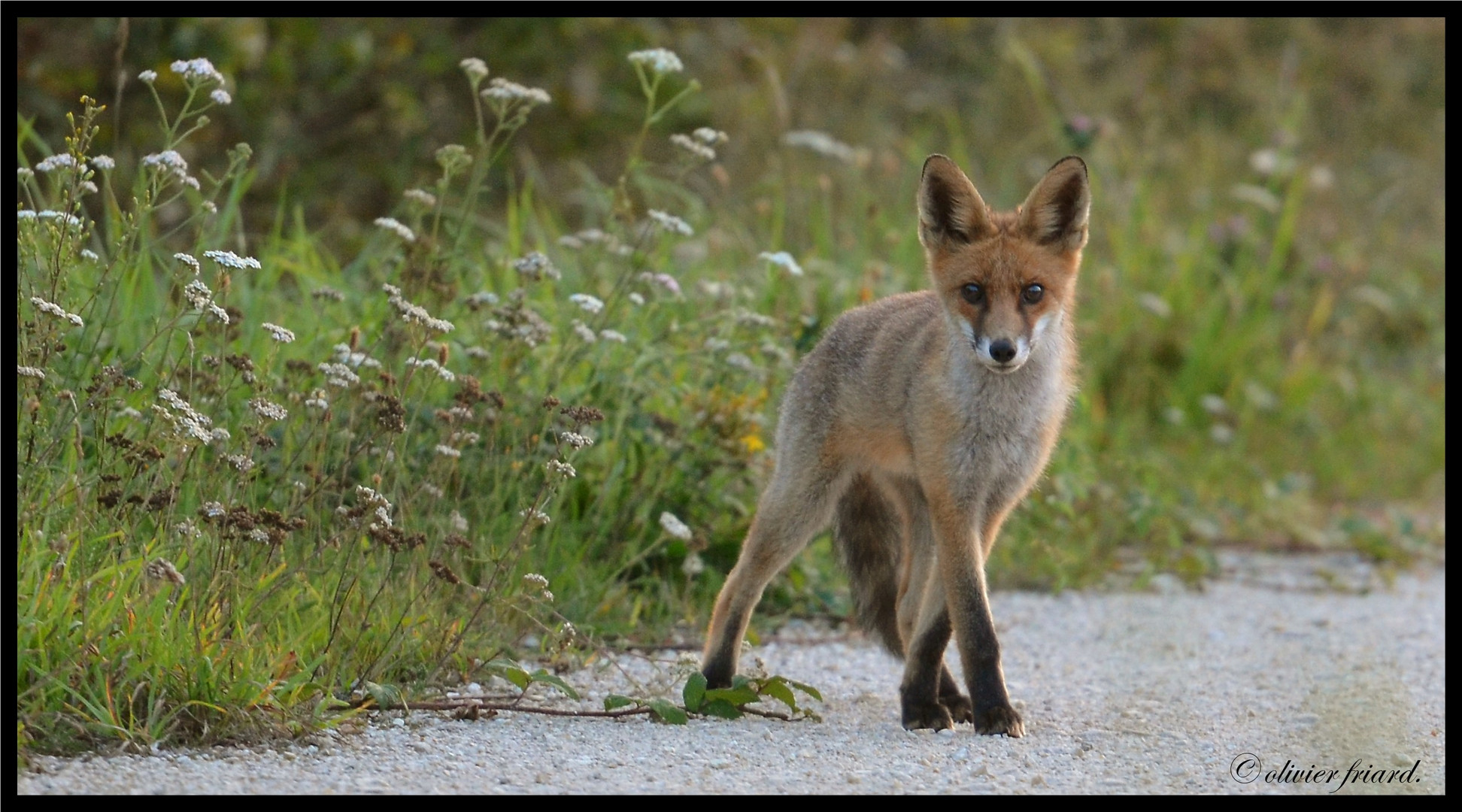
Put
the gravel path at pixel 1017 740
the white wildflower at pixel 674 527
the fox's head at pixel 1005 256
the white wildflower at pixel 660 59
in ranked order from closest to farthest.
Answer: the gravel path at pixel 1017 740 < the fox's head at pixel 1005 256 < the white wildflower at pixel 674 527 < the white wildflower at pixel 660 59

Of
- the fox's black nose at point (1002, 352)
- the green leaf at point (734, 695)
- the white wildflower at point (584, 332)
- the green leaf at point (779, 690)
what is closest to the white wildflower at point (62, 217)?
the white wildflower at point (584, 332)

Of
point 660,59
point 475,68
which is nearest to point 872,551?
point 660,59

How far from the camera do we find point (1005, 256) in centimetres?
461

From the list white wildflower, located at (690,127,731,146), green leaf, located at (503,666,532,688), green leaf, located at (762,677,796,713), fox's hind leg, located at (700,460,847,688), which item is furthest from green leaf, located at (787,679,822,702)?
white wildflower, located at (690,127,731,146)

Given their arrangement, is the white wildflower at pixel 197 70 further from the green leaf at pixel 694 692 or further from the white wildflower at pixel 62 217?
the green leaf at pixel 694 692

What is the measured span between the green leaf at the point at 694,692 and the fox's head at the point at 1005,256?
3.96ft

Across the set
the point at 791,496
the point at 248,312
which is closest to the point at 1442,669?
the point at 791,496

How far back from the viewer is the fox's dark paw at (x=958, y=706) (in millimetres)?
4887

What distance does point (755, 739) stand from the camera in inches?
169

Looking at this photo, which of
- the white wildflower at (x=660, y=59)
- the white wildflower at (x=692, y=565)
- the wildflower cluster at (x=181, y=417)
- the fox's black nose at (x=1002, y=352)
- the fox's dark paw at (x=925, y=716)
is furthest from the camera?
the white wildflower at (x=692, y=565)

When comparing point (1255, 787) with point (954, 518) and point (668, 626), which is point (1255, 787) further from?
point (668, 626)

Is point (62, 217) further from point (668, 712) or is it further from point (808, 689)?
point (808, 689)

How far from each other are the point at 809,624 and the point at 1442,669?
2.27 m

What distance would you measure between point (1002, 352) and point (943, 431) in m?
0.39
